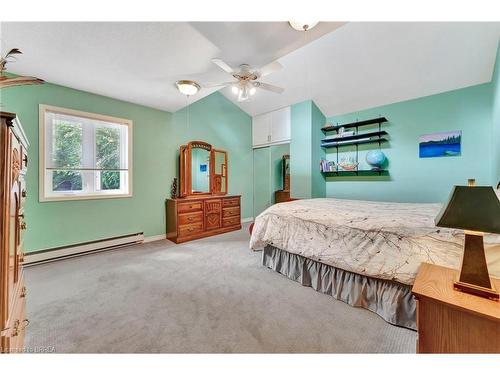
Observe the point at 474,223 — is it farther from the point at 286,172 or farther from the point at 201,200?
the point at 286,172

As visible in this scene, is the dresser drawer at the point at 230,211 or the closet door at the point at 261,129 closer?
the dresser drawer at the point at 230,211

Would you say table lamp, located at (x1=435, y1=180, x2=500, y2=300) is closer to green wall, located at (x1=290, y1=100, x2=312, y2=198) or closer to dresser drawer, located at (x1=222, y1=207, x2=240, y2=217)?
green wall, located at (x1=290, y1=100, x2=312, y2=198)

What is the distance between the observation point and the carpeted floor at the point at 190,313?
138 cm

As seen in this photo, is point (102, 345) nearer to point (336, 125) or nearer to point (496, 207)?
point (496, 207)

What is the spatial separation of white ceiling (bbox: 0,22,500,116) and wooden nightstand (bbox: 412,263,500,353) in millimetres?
2122

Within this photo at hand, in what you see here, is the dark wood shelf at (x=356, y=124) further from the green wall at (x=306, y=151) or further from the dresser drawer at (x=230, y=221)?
the dresser drawer at (x=230, y=221)

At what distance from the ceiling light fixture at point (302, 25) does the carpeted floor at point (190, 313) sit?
2360 mm

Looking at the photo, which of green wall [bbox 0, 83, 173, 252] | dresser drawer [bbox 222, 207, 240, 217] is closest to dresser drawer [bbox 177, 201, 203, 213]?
green wall [bbox 0, 83, 173, 252]

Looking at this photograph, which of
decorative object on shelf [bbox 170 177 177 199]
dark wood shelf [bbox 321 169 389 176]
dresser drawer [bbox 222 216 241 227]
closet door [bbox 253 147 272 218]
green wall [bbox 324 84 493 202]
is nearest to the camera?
green wall [bbox 324 84 493 202]

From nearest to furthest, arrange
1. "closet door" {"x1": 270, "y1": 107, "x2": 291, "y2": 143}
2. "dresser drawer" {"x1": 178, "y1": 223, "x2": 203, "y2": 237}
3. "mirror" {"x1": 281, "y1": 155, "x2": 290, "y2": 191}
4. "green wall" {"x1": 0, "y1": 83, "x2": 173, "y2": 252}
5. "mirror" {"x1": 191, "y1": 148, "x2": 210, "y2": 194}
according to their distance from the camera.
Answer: "green wall" {"x1": 0, "y1": 83, "x2": 173, "y2": 252}
"dresser drawer" {"x1": 178, "y1": 223, "x2": 203, "y2": 237}
"mirror" {"x1": 191, "y1": 148, "x2": 210, "y2": 194}
"closet door" {"x1": 270, "y1": 107, "x2": 291, "y2": 143}
"mirror" {"x1": 281, "y1": 155, "x2": 290, "y2": 191}

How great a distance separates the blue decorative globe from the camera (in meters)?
3.63

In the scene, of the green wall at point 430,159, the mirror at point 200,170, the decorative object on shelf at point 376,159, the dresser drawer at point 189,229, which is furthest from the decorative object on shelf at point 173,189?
the decorative object on shelf at point 376,159
